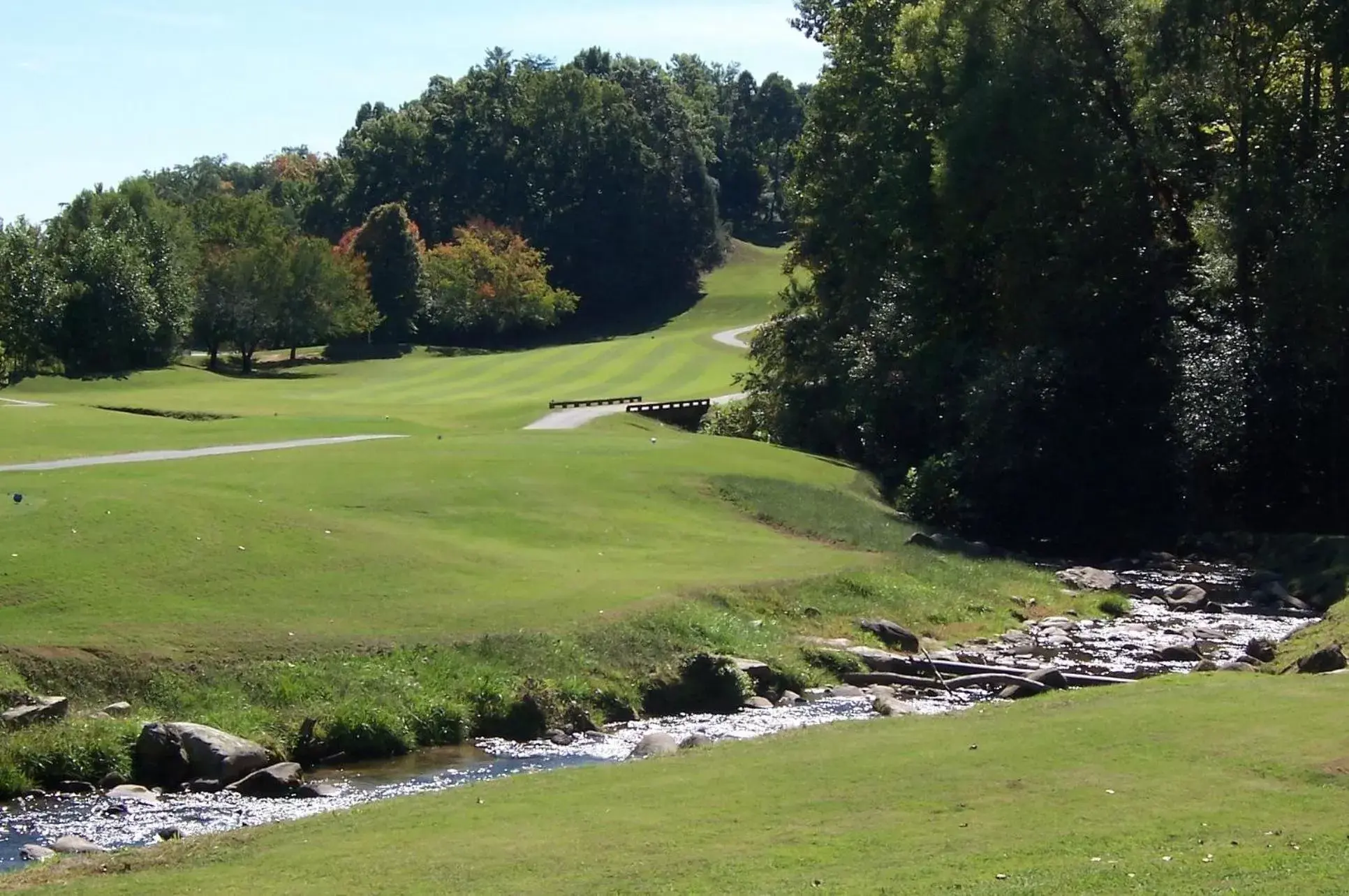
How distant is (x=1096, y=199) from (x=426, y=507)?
26.8m

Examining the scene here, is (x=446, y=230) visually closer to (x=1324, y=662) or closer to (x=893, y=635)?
(x=893, y=635)

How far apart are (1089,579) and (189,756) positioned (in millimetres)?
27808

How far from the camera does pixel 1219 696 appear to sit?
67.7ft

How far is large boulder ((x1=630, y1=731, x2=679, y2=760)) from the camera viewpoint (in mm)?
21938

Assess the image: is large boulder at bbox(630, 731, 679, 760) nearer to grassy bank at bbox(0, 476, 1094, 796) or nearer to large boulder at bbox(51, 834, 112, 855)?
grassy bank at bbox(0, 476, 1094, 796)

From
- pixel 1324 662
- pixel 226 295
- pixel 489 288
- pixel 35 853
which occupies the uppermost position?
pixel 489 288

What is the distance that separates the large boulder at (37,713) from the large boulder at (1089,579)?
89.5ft

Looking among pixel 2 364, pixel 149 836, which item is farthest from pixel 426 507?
pixel 2 364

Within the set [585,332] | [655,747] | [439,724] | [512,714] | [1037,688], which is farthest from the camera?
[585,332]

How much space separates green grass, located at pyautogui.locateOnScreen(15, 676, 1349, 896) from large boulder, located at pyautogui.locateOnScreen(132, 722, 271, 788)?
4.16 meters

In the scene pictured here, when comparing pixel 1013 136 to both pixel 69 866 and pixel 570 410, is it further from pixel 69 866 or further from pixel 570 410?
pixel 69 866

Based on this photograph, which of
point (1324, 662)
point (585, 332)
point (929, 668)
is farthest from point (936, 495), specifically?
point (585, 332)

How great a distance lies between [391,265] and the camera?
13062cm

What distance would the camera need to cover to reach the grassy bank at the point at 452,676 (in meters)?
23.3
